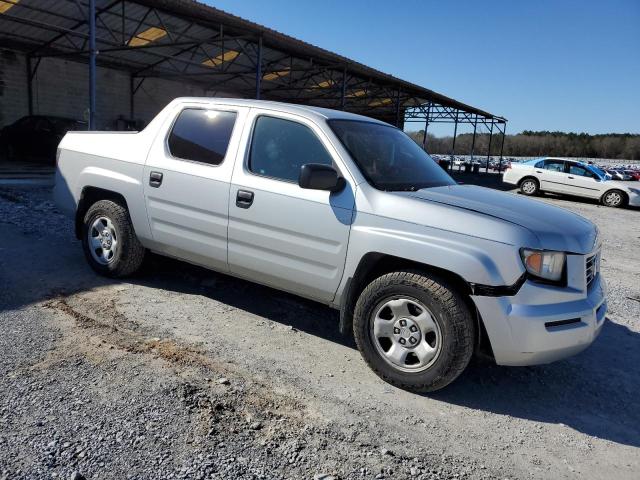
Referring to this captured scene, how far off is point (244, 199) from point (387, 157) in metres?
1.16

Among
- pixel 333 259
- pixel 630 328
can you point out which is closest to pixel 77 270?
pixel 333 259

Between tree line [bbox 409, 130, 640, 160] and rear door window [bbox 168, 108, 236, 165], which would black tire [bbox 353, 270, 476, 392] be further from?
tree line [bbox 409, 130, 640, 160]

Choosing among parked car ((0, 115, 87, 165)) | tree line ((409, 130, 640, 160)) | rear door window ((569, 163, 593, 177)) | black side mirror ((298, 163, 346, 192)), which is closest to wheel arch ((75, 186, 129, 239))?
black side mirror ((298, 163, 346, 192))

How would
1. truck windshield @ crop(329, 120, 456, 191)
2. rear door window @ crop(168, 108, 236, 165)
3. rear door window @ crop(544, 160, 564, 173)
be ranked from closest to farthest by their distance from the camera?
truck windshield @ crop(329, 120, 456, 191) → rear door window @ crop(168, 108, 236, 165) → rear door window @ crop(544, 160, 564, 173)

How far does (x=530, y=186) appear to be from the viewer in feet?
62.4

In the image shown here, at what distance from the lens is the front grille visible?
3133 mm

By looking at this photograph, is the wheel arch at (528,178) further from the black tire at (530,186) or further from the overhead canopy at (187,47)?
the overhead canopy at (187,47)

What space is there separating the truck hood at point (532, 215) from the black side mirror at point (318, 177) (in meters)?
0.50

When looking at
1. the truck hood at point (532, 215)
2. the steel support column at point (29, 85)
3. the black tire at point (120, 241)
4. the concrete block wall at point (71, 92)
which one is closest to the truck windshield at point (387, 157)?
the truck hood at point (532, 215)

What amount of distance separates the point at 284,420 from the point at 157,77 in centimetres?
2447

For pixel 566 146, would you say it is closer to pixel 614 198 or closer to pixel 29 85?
pixel 614 198

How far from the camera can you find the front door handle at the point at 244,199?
3.65 m

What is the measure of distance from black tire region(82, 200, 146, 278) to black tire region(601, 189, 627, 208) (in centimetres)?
1774

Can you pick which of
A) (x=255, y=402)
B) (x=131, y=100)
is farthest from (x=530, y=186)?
(x=131, y=100)
